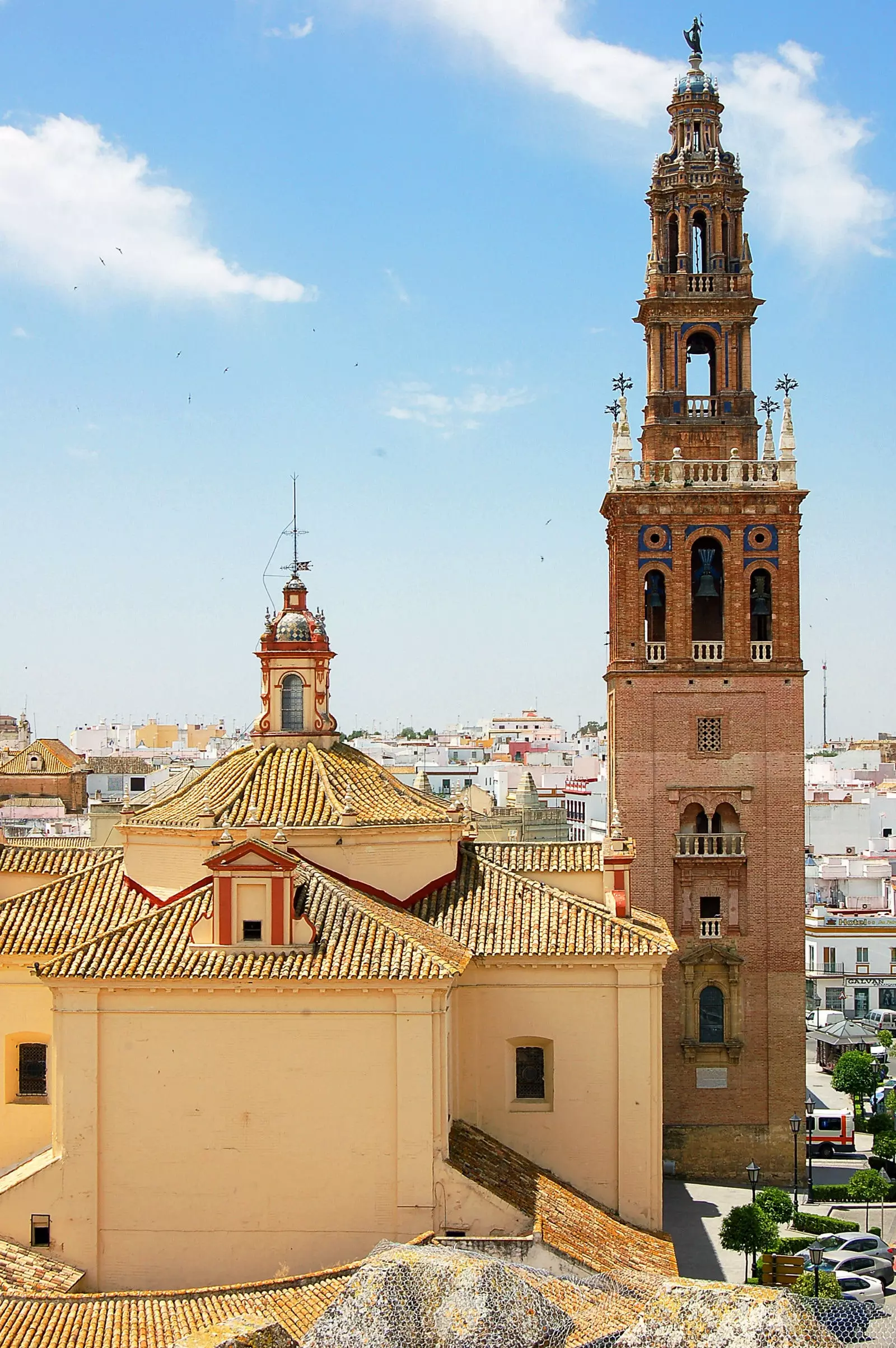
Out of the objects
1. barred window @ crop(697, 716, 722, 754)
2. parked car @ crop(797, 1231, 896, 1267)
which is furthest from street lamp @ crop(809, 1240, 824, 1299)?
barred window @ crop(697, 716, 722, 754)

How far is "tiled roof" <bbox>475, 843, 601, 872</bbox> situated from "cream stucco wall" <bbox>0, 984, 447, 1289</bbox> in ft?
22.4

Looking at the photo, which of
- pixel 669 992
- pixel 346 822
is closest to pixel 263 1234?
pixel 346 822

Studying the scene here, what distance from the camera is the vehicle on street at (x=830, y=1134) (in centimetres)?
3700

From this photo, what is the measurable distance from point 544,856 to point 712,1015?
8.33 m

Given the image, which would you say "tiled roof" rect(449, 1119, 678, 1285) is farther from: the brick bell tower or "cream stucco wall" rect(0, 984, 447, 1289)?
the brick bell tower

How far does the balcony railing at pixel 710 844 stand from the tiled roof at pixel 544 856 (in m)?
6.04

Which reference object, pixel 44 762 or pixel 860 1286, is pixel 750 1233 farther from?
pixel 44 762

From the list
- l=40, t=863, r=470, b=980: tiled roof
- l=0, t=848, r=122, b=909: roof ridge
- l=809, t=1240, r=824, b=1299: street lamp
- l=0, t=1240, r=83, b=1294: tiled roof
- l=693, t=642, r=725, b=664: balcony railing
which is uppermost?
l=693, t=642, r=725, b=664: balcony railing

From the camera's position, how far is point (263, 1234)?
66.9 feet

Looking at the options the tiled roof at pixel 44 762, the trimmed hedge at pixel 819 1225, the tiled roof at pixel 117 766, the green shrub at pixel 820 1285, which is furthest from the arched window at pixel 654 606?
the tiled roof at pixel 117 766

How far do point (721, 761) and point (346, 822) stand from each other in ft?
40.0

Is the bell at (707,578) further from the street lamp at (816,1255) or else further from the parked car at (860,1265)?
the street lamp at (816,1255)

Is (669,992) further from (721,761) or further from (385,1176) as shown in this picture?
(385,1176)

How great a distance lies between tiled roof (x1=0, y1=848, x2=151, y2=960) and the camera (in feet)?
77.9
